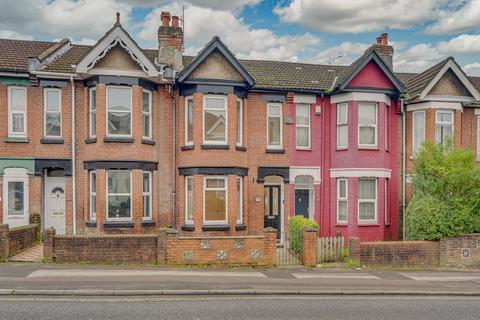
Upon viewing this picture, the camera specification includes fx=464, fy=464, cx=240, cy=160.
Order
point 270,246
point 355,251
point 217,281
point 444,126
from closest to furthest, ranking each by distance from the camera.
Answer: point 217,281, point 270,246, point 355,251, point 444,126

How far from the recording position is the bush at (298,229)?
637 inches

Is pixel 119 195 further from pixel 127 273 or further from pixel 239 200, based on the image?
pixel 127 273

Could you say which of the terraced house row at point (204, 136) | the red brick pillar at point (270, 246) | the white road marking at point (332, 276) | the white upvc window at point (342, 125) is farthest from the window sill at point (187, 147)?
the white road marking at point (332, 276)

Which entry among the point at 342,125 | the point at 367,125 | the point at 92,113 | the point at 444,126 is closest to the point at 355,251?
the point at 367,125

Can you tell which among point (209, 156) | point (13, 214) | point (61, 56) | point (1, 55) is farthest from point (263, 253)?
point (1, 55)

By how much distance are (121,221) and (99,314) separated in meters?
8.48

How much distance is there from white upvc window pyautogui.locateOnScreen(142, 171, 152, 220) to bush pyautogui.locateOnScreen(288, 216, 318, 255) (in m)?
5.73

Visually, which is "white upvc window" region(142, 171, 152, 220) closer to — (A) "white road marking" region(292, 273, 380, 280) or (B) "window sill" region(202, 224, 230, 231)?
(B) "window sill" region(202, 224, 230, 231)

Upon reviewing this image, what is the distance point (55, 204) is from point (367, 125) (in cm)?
1348

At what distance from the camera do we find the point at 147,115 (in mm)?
18672

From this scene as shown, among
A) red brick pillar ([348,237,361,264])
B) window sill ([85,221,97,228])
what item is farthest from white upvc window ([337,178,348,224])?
window sill ([85,221,97,228])

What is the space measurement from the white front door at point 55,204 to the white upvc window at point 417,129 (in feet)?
50.8

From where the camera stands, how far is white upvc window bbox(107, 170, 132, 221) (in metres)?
17.8

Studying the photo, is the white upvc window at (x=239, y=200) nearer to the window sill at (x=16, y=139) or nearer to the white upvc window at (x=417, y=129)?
the white upvc window at (x=417, y=129)
